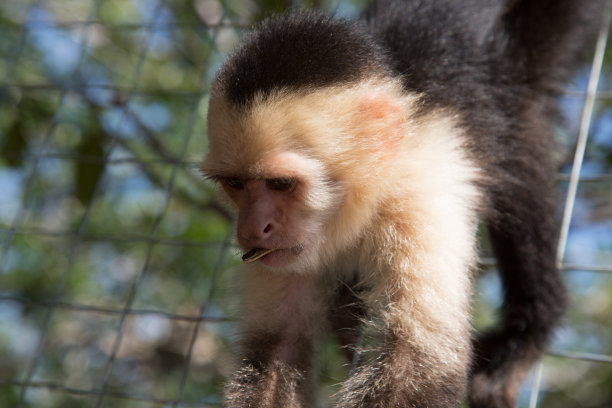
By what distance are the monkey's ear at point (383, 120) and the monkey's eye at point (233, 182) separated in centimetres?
41

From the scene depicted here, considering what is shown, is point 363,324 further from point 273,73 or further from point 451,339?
point 273,73

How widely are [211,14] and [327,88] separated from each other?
255cm

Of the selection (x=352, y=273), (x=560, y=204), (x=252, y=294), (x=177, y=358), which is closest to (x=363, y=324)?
(x=352, y=273)

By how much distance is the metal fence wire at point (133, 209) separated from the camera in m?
3.26

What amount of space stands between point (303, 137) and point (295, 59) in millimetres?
227

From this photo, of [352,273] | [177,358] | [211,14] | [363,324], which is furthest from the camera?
[177,358]

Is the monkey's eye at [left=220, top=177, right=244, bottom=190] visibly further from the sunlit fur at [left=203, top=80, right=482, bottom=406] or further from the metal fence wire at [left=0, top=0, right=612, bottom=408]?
the metal fence wire at [left=0, top=0, right=612, bottom=408]

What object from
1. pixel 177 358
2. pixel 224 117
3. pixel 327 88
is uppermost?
pixel 327 88

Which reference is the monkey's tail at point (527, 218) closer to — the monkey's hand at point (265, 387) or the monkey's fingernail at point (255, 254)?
the monkey's hand at point (265, 387)

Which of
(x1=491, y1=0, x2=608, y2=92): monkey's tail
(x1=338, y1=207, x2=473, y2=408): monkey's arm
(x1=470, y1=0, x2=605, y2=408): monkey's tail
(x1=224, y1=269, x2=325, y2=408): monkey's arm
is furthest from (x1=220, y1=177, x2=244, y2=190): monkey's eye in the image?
(x1=491, y1=0, x2=608, y2=92): monkey's tail

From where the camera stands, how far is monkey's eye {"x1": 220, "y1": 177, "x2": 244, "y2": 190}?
6.64 ft

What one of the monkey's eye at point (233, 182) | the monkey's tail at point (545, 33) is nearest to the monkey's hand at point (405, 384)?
the monkey's eye at point (233, 182)

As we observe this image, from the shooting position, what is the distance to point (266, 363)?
2215 mm

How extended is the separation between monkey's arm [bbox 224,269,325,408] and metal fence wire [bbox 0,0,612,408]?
37 cm
